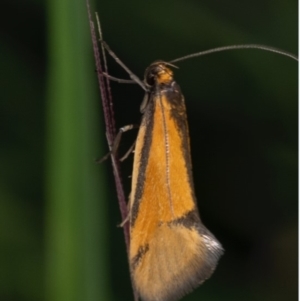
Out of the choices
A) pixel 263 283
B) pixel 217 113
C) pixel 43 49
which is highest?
pixel 43 49

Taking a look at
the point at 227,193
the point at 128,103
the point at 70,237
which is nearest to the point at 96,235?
the point at 70,237

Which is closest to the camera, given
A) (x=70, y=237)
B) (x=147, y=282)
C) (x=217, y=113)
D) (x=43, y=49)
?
(x=70, y=237)

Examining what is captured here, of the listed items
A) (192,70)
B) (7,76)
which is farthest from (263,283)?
(7,76)

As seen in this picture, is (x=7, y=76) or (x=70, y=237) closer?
(x=70, y=237)

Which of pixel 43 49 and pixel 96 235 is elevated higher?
pixel 43 49

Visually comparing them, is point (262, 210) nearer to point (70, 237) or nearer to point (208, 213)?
point (208, 213)

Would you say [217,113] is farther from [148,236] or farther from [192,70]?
[148,236]

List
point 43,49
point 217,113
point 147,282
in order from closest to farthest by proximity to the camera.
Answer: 1. point 147,282
2. point 43,49
3. point 217,113
